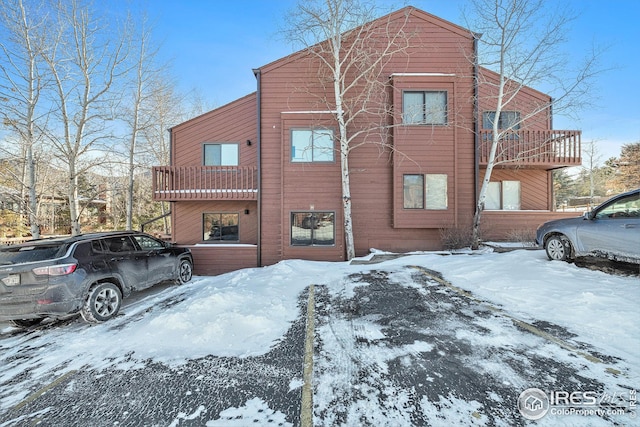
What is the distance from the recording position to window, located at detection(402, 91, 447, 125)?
9938 mm

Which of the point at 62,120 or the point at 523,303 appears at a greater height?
the point at 62,120

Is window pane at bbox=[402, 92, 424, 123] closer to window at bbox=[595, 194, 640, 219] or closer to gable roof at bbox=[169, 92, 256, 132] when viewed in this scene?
window at bbox=[595, 194, 640, 219]

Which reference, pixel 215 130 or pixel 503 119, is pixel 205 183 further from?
pixel 503 119

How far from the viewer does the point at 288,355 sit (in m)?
3.23

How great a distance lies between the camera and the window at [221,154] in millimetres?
11586

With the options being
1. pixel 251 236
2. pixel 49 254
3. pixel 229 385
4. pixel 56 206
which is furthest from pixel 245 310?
pixel 56 206

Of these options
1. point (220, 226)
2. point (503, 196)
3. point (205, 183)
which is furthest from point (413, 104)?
point (220, 226)

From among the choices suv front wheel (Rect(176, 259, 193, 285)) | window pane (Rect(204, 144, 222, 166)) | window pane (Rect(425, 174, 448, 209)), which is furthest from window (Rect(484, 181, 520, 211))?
suv front wheel (Rect(176, 259, 193, 285))

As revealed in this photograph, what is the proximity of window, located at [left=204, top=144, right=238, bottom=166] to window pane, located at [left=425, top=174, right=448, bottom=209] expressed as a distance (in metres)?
8.17

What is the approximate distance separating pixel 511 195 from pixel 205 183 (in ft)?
44.3

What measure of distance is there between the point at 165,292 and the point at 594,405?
8.05 m

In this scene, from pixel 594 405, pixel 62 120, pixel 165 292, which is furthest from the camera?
pixel 62 120

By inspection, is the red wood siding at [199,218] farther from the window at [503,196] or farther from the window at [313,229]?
the window at [503,196]

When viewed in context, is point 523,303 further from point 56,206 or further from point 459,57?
point 56,206
